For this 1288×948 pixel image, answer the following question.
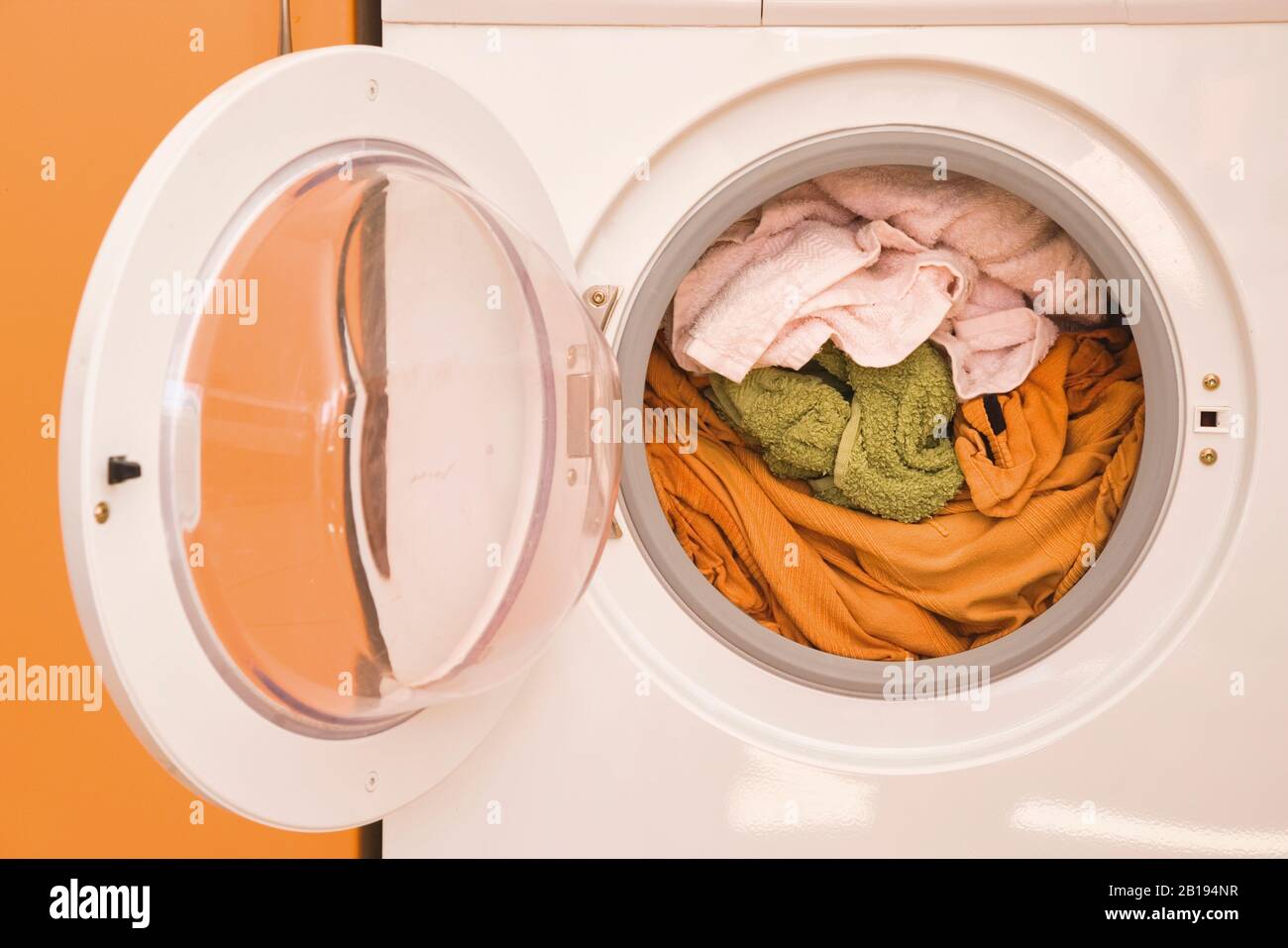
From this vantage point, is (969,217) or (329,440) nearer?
(329,440)

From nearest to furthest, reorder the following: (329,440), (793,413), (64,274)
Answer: (329,440) → (64,274) → (793,413)

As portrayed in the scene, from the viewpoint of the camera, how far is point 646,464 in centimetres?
91

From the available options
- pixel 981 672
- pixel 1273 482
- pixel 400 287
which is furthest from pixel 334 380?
pixel 1273 482

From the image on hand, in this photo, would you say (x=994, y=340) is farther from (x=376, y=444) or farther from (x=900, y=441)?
(x=376, y=444)

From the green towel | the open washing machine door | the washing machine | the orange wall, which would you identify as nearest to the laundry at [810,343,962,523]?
the green towel

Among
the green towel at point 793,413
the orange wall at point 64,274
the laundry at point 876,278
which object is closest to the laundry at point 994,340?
the laundry at point 876,278

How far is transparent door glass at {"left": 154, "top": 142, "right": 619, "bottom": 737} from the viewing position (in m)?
0.60

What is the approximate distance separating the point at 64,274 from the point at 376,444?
0.30 m

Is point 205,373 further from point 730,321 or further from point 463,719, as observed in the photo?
point 730,321

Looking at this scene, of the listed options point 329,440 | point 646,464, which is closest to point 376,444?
point 329,440

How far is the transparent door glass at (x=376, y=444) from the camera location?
60cm

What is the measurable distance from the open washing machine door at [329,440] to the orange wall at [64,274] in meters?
0.21

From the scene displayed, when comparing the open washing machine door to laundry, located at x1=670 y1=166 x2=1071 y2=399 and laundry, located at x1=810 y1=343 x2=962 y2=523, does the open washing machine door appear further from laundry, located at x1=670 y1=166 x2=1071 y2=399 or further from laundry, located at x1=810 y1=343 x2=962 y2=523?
laundry, located at x1=810 y1=343 x2=962 y2=523

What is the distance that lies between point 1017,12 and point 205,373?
696 millimetres
